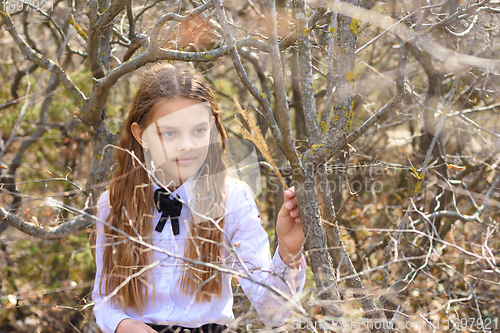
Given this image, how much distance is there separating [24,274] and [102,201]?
8.20 feet

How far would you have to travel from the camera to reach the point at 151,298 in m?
1.77

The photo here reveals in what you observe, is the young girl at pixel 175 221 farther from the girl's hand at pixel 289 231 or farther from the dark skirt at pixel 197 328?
the girl's hand at pixel 289 231

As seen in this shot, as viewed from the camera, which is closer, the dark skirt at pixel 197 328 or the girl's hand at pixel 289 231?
the girl's hand at pixel 289 231

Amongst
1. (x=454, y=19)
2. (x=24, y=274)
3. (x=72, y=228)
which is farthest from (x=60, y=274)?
(x=454, y=19)

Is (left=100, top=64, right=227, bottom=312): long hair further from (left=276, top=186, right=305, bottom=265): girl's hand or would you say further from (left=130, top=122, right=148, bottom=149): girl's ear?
(left=276, top=186, right=305, bottom=265): girl's hand

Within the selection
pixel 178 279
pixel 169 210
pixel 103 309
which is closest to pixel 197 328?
pixel 178 279

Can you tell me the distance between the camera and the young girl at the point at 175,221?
170 cm

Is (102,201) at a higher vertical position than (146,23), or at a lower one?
lower

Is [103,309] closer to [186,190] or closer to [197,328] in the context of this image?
[197,328]

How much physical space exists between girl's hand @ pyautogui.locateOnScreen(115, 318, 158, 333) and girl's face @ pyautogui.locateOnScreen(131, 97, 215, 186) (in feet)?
1.99

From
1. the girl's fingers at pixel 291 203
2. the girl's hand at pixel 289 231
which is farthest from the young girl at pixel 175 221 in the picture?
the girl's fingers at pixel 291 203

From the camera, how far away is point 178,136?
1.69 m

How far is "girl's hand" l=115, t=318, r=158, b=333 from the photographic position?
1645 millimetres

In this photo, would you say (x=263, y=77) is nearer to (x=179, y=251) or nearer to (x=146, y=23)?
(x=146, y=23)
